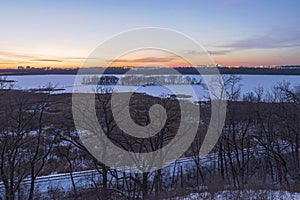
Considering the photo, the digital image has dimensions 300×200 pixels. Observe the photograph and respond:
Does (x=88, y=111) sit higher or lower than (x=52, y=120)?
higher

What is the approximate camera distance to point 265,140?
2791cm

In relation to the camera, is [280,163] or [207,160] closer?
[280,163]

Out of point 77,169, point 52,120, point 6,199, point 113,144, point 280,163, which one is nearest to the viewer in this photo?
point 6,199

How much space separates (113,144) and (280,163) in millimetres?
12812

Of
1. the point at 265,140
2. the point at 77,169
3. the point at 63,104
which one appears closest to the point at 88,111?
the point at 77,169

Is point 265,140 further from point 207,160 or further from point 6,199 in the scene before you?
point 6,199

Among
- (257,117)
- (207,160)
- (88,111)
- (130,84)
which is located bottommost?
(207,160)

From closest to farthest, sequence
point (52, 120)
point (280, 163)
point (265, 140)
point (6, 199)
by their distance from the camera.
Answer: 1. point (6, 199)
2. point (280, 163)
3. point (265, 140)
4. point (52, 120)

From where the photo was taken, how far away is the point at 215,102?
2642 cm

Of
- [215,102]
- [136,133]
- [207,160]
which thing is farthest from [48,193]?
[215,102]

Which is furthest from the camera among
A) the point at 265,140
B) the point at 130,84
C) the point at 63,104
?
the point at 63,104

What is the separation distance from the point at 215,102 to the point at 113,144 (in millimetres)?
10724

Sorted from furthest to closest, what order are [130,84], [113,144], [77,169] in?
[77,169]
[130,84]
[113,144]

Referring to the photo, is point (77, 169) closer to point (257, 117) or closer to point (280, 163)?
point (280, 163)
